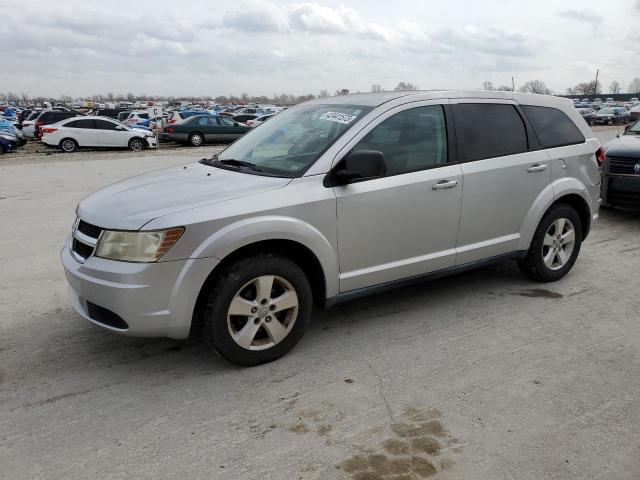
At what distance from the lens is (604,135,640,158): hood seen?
297 inches

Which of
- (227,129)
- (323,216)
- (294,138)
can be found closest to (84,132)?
(227,129)

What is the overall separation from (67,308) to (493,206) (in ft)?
12.0

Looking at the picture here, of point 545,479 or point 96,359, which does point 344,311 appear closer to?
point 96,359

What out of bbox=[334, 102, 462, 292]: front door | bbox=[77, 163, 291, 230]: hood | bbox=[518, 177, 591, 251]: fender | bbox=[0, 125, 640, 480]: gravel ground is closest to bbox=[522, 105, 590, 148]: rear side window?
bbox=[518, 177, 591, 251]: fender

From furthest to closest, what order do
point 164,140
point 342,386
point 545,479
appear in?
point 164,140 → point 342,386 → point 545,479

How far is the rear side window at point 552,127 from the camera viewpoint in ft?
16.2

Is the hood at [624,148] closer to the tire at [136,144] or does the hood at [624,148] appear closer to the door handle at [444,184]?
the door handle at [444,184]

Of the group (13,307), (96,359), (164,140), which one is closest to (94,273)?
(96,359)

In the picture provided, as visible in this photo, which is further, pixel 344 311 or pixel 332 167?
pixel 344 311

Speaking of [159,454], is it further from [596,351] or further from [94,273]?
[596,351]

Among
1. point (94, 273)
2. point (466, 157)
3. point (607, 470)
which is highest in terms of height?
point (466, 157)

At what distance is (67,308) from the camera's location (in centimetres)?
459

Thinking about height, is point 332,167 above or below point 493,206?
above

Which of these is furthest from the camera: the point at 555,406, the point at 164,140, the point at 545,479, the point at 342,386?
the point at 164,140
